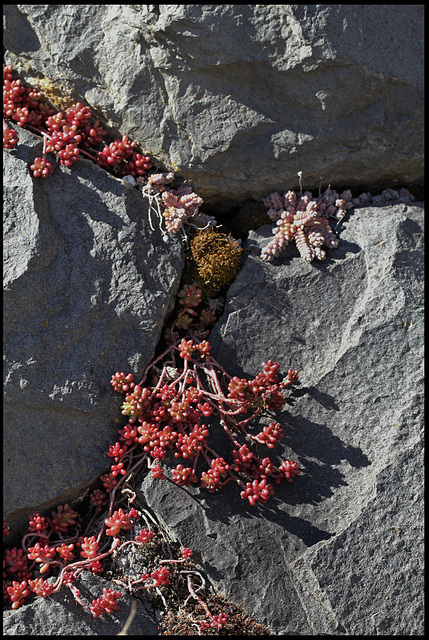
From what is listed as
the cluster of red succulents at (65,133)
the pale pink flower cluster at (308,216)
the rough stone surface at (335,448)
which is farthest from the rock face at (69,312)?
the pale pink flower cluster at (308,216)

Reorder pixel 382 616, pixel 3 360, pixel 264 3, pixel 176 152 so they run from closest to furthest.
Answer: pixel 382 616, pixel 3 360, pixel 264 3, pixel 176 152

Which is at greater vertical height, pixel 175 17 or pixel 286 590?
pixel 175 17

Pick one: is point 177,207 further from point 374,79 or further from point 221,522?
point 221,522

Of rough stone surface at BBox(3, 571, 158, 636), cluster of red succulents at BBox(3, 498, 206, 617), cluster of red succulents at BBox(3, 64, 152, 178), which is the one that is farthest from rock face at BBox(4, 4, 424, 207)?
rough stone surface at BBox(3, 571, 158, 636)

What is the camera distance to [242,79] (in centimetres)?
459

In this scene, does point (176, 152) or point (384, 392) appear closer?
point (384, 392)

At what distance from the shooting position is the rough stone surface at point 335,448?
12.5ft

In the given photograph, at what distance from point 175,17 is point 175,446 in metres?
3.38

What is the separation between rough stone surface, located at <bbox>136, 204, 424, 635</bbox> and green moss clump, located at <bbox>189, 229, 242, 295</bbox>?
13 cm

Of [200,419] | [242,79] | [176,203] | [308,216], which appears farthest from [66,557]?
[242,79]

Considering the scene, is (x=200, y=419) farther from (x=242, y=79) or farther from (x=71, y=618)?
(x=242, y=79)

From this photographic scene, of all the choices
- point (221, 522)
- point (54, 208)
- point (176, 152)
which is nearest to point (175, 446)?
point (221, 522)

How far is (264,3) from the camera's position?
445cm

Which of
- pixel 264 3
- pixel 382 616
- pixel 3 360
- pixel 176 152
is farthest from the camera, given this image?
pixel 176 152
